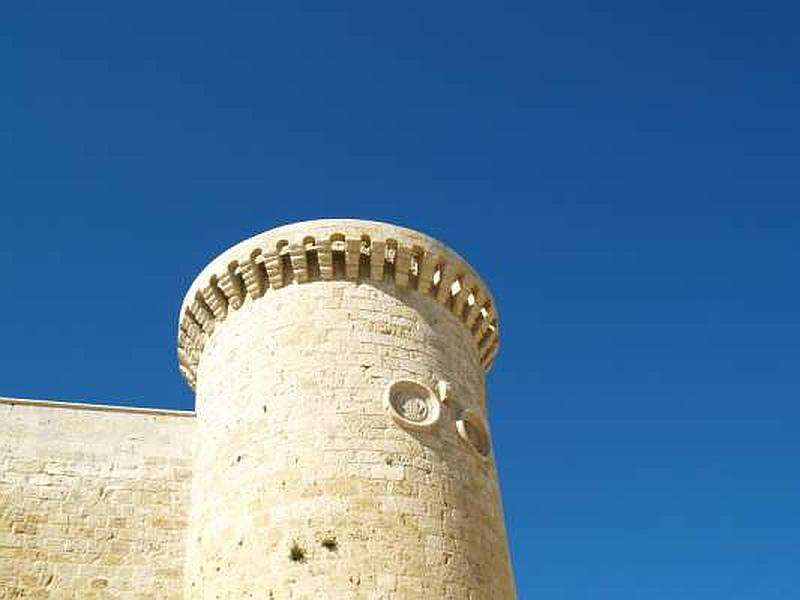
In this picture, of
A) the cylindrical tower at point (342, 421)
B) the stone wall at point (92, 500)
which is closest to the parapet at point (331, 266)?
the cylindrical tower at point (342, 421)

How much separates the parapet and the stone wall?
4.71 feet

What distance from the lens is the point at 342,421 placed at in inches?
403

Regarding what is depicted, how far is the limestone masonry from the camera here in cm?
957

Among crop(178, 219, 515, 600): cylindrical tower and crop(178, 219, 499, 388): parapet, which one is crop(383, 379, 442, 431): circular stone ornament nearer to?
crop(178, 219, 515, 600): cylindrical tower

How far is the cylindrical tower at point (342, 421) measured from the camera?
9.47 meters

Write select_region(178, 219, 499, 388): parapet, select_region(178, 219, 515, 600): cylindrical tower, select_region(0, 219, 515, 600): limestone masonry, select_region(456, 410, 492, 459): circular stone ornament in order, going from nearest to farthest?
select_region(178, 219, 515, 600): cylindrical tower → select_region(0, 219, 515, 600): limestone masonry → select_region(456, 410, 492, 459): circular stone ornament → select_region(178, 219, 499, 388): parapet

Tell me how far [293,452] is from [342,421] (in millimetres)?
599

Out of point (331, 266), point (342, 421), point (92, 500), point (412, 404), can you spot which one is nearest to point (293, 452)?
point (342, 421)

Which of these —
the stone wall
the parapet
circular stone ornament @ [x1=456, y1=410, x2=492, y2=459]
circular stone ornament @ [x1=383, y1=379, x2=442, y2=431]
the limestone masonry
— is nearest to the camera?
the limestone masonry

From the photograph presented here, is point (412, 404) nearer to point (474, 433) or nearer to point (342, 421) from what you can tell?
point (342, 421)

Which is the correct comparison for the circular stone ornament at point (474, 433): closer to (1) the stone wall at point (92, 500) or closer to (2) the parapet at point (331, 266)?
(2) the parapet at point (331, 266)

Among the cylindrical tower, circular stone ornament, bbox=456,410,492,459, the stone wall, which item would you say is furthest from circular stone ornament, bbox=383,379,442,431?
the stone wall

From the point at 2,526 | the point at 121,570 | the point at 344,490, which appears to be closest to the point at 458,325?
the point at 344,490

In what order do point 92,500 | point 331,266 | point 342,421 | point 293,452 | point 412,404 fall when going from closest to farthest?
point 293,452, point 342,421, point 412,404, point 92,500, point 331,266
